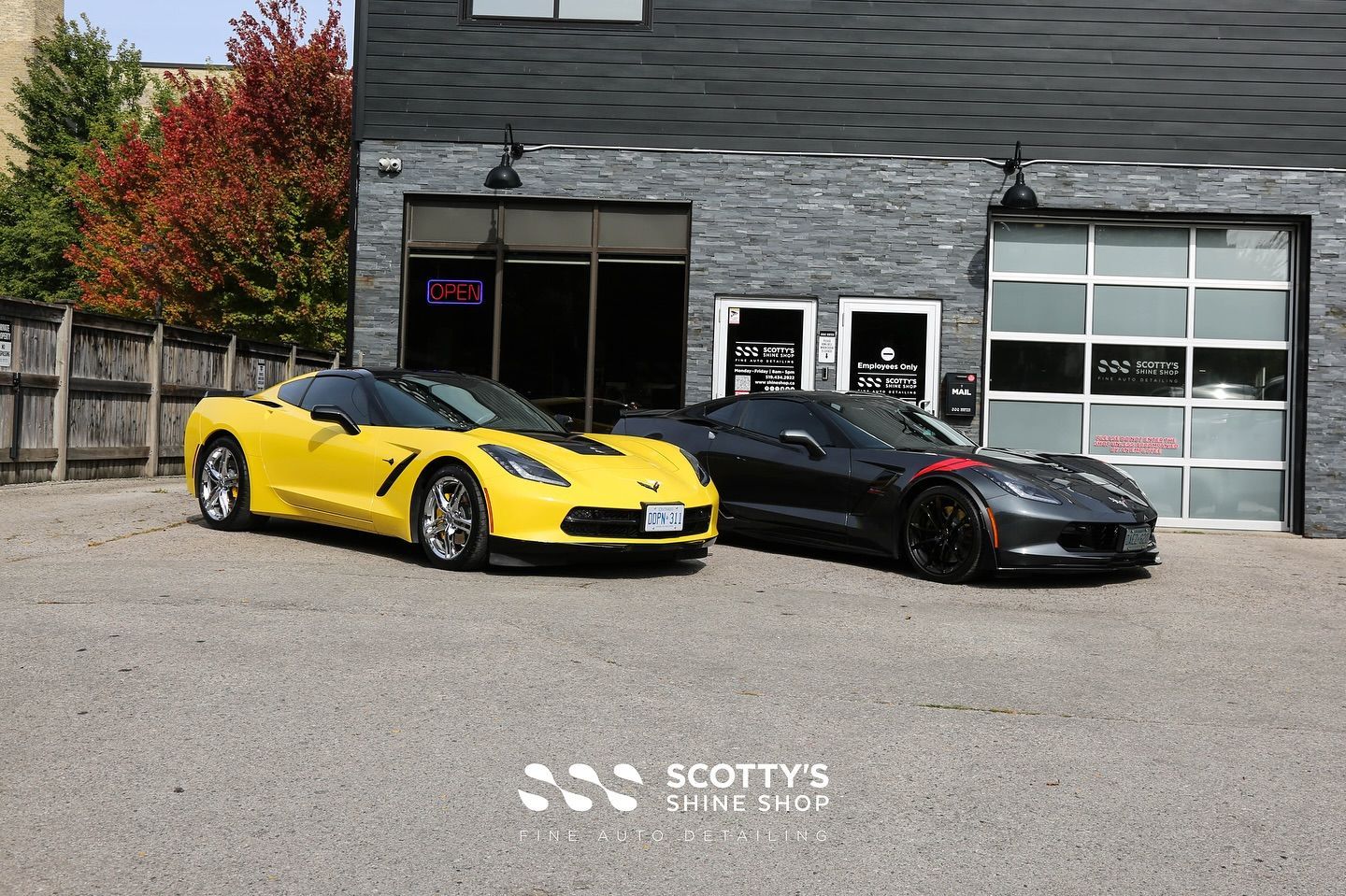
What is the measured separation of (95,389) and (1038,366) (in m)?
10.5

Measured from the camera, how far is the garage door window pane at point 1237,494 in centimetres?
1384

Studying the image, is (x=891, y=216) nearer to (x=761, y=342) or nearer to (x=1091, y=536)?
(x=761, y=342)

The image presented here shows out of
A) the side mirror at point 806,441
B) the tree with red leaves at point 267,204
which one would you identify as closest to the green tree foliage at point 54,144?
the tree with red leaves at point 267,204

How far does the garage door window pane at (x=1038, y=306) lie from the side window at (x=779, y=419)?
4702 millimetres

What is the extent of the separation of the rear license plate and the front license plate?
3085 millimetres

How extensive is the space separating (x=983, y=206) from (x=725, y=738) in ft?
34.9

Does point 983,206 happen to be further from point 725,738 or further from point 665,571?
point 725,738

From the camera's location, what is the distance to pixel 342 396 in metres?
9.12

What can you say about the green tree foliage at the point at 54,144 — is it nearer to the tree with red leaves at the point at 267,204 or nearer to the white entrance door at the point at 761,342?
the tree with red leaves at the point at 267,204

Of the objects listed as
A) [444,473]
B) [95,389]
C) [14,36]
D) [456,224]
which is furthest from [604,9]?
[14,36]

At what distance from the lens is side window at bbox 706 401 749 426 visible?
34.1 feet

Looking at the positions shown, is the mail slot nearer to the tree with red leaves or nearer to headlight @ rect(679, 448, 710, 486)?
headlight @ rect(679, 448, 710, 486)

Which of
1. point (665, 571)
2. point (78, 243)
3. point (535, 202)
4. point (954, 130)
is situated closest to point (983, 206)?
point (954, 130)

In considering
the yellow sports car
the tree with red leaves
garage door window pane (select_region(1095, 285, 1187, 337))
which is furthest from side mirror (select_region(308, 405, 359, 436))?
the tree with red leaves
